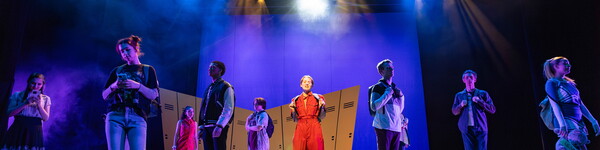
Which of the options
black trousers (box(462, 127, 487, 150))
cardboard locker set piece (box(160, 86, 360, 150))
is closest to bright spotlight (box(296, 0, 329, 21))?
cardboard locker set piece (box(160, 86, 360, 150))

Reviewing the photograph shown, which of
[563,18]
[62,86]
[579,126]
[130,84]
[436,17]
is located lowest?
[579,126]

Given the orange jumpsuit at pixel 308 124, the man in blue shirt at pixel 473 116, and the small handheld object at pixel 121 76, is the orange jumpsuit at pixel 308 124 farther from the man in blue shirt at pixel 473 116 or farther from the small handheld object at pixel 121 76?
the small handheld object at pixel 121 76

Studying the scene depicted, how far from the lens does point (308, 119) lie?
4.80 metres

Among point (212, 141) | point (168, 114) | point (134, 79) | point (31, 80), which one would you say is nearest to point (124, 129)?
point (134, 79)

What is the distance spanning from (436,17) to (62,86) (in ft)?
20.1

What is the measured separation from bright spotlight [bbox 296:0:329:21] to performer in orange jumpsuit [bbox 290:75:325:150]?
3.75m

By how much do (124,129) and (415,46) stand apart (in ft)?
21.6

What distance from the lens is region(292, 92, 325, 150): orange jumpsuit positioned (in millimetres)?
4742

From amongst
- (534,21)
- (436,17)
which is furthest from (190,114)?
(534,21)

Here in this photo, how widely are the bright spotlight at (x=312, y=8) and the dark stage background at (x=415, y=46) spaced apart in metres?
0.37

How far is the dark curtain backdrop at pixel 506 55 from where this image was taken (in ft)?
17.4

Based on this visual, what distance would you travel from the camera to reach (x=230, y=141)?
748 cm

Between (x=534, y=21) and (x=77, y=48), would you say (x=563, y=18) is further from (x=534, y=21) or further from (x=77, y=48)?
(x=77, y=48)

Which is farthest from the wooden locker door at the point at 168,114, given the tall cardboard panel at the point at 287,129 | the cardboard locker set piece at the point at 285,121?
the tall cardboard panel at the point at 287,129
